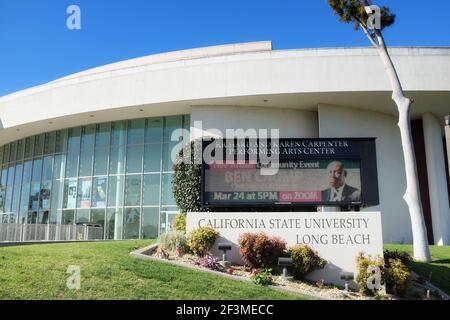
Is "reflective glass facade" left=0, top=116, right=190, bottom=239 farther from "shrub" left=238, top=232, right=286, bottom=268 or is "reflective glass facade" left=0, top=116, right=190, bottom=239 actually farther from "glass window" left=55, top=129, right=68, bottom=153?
"shrub" left=238, top=232, right=286, bottom=268

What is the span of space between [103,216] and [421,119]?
1884cm

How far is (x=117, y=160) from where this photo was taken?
87.8ft

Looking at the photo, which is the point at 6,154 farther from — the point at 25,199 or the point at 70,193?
the point at 70,193

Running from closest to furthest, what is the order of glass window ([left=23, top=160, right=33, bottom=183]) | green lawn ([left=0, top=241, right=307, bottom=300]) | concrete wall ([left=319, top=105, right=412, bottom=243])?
green lawn ([left=0, top=241, right=307, bottom=300]), concrete wall ([left=319, top=105, right=412, bottom=243]), glass window ([left=23, top=160, right=33, bottom=183])

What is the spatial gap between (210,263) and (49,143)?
22.3m

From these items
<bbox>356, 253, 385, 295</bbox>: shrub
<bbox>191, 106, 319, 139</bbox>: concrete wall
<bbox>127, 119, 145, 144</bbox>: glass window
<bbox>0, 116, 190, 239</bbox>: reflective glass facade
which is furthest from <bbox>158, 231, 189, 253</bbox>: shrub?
<bbox>127, 119, 145, 144</bbox>: glass window

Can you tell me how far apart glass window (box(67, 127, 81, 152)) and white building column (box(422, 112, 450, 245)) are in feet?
66.6

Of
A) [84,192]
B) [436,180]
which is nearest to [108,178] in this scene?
[84,192]

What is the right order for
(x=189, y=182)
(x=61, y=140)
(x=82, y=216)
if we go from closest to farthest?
(x=189, y=182), (x=82, y=216), (x=61, y=140)

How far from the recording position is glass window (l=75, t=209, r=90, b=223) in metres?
26.7

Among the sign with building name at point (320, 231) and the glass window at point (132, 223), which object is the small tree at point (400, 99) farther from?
the glass window at point (132, 223)

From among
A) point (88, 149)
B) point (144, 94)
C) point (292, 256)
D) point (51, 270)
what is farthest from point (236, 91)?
point (51, 270)

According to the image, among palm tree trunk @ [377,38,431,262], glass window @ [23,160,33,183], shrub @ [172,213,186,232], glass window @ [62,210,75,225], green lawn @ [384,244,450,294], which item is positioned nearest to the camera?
green lawn @ [384,244,450,294]

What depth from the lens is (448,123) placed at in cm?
784
